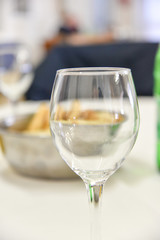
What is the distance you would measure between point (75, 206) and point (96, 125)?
0.17 meters

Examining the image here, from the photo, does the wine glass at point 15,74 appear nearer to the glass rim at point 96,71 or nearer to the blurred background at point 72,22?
the glass rim at point 96,71

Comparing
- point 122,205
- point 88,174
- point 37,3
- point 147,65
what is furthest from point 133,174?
point 37,3

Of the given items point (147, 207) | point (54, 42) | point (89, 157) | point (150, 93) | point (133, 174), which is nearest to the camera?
point (89, 157)

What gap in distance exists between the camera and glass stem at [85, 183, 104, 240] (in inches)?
14.4

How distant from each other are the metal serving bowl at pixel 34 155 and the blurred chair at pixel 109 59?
1.22 meters

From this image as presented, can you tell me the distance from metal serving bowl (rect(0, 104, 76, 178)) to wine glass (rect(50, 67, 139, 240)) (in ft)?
0.60

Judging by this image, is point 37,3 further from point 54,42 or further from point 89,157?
point 89,157

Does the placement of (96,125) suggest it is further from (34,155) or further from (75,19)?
(75,19)

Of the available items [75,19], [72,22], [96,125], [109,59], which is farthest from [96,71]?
[75,19]

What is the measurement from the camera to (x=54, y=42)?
20.1 ft

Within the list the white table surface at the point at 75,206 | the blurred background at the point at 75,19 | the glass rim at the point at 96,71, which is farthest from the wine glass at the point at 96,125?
the blurred background at the point at 75,19

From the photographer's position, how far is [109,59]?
189 cm

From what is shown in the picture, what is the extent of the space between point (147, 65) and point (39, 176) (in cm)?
140

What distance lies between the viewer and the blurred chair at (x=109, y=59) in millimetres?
1801
